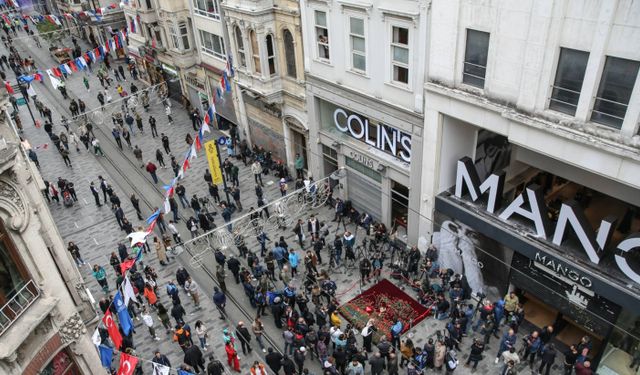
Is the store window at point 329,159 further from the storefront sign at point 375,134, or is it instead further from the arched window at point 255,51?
the arched window at point 255,51

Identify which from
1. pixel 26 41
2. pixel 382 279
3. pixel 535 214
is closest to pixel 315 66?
pixel 382 279

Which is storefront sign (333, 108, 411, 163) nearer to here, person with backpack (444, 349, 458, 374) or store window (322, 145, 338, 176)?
store window (322, 145, 338, 176)

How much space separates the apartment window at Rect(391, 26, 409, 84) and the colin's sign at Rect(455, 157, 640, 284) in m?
4.14

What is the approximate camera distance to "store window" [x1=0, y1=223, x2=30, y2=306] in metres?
11.0

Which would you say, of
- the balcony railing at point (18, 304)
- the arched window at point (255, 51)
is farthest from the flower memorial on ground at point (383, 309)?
the arched window at point (255, 51)

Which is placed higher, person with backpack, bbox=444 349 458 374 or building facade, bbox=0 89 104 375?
building facade, bbox=0 89 104 375

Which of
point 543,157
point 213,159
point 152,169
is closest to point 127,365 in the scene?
point 213,159

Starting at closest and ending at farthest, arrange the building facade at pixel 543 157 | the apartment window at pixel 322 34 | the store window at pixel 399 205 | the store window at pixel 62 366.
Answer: the store window at pixel 62 366 < the building facade at pixel 543 157 < the apartment window at pixel 322 34 < the store window at pixel 399 205

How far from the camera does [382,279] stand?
2092cm

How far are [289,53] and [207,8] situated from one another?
27.7ft

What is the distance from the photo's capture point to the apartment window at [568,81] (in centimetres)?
1334

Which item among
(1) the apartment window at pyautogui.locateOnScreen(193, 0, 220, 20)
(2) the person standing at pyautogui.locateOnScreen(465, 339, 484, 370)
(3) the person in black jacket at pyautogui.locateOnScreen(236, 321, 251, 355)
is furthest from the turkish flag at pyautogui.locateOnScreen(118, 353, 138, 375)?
(1) the apartment window at pyautogui.locateOnScreen(193, 0, 220, 20)

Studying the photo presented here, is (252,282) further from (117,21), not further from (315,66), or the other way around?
(117,21)

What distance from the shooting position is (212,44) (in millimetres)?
31203
